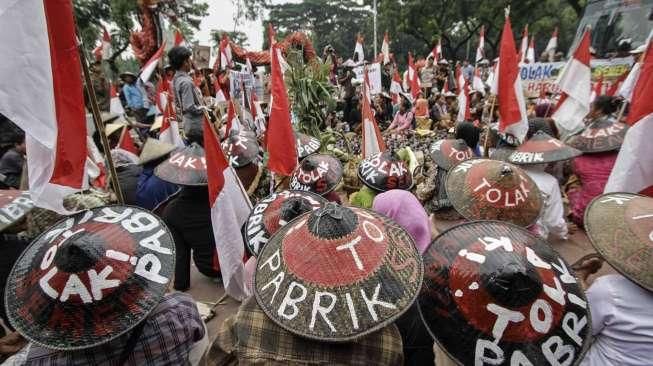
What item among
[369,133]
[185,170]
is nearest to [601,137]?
[369,133]

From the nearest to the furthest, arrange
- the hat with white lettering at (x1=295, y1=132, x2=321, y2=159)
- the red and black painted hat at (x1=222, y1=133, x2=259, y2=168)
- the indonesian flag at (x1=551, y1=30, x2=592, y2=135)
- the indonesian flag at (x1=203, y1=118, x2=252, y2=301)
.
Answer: the indonesian flag at (x1=203, y1=118, x2=252, y2=301), the red and black painted hat at (x1=222, y1=133, x2=259, y2=168), the indonesian flag at (x1=551, y1=30, x2=592, y2=135), the hat with white lettering at (x1=295, y1=132, x2=321, y2=159)

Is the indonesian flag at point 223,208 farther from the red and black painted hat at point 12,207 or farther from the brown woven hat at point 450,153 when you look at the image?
the brown woven hat at point 450,153

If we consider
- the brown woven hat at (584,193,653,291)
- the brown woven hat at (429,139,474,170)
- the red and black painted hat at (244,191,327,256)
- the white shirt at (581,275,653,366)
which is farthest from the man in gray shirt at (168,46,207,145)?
the white shirt at (581,275,653,366)

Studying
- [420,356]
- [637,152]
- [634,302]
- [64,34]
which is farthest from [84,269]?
[637,152]

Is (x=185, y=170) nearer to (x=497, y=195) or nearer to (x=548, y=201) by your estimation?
(x=497, y=195)

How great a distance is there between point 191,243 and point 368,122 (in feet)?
8.99

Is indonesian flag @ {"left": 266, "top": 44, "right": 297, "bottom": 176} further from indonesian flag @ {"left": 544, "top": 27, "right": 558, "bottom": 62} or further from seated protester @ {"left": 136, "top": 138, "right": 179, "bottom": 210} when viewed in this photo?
indonesian flag @ {"left": 544, "top": 27, "right": 558, "bottom": 62}

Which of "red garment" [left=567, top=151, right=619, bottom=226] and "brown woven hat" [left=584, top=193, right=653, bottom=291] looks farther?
"red garment" [left=567, top=151, right=619, bottom=226]

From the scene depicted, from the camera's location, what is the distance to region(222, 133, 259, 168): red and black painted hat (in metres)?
4.34

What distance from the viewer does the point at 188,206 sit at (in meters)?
3.13

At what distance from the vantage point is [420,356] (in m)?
1.89

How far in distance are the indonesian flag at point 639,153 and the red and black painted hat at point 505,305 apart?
2029 mm

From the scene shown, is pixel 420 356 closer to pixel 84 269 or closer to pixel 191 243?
pixel 84 269

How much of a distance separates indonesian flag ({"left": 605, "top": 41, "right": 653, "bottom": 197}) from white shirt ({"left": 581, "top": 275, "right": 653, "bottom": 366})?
1.61m
